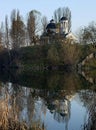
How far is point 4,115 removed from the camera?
35.9ft

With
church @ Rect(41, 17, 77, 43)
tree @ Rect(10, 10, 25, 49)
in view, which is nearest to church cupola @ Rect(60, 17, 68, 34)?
church @ Rect(41, 17, 77, 43)

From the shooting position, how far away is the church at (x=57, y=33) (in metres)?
74.1

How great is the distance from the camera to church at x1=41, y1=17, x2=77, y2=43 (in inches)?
2916

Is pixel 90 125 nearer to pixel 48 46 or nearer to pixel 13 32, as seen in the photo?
pixel 48 46

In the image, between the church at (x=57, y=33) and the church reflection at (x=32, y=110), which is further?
the church at (x=57, y=33)

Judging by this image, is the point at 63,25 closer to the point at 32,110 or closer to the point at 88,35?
the point at 88,35

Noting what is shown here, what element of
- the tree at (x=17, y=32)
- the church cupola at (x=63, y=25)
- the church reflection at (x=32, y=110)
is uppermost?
the church cupola at (x=63, y=25)

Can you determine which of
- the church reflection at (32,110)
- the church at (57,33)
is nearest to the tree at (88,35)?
the church at (57,33)

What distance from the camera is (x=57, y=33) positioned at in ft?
257

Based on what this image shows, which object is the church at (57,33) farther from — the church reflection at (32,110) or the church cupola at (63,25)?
the church reflection at (32,110)

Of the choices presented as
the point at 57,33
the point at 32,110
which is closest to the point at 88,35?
the point at 57,33

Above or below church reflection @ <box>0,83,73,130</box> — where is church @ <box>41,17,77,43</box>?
above

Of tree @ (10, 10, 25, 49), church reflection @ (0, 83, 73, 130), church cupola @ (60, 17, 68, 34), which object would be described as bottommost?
church reflection @ (0, 83, 73, 130)

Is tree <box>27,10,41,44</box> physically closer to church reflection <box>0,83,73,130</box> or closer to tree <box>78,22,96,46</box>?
tree <box>78,22,96,46</box>
